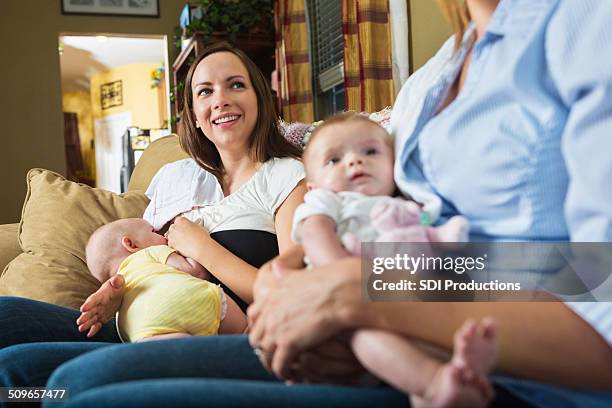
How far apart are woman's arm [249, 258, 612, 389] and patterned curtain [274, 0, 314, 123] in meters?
3.86

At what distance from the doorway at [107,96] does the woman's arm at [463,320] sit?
771cm

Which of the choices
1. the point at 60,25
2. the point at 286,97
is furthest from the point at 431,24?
the point at 60,25

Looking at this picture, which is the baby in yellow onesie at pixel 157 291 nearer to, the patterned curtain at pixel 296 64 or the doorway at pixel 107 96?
the patterned curtain at pixel 296 64

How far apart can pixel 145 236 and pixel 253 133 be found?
40 centimetres

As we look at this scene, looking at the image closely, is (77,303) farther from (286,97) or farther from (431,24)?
(286,97)

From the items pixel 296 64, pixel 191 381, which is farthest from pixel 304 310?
pixel 296 64

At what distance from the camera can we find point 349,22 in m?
3.81

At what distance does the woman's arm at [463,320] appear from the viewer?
0.71m

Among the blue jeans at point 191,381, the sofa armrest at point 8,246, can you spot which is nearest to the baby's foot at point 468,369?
the blue jeans at point 191,381

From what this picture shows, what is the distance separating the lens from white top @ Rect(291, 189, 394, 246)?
875mm

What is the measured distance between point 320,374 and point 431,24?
Result: 9.21 ft

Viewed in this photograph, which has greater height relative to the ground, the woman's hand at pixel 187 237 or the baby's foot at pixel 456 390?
the woman's hand at pixel 187 237

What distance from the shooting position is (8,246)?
1.99 metres

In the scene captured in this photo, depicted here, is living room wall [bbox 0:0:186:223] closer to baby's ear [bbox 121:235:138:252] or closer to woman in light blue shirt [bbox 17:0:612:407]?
baby's ear [bbox 121:235:138:252]
